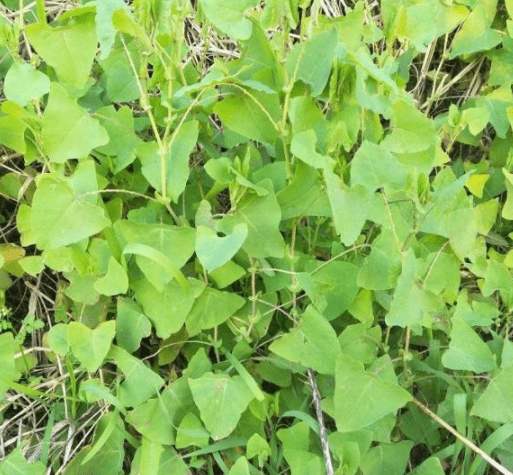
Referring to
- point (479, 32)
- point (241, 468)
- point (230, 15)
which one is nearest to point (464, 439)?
point (241, 468)

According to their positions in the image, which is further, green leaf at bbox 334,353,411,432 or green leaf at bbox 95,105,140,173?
green leaf at bbox 95,105,140,173

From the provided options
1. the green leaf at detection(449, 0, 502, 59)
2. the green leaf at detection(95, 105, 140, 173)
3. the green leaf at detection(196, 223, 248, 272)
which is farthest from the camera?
the green leaf at detection(449, 0, 502, 59)

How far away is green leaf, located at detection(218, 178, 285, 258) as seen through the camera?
944mm

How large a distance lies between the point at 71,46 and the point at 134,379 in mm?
468

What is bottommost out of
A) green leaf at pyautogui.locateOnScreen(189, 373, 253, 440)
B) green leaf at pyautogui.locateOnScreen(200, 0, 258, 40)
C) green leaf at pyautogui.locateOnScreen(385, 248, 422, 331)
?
green leaf at pyautogui.locateOnScreen(189, 373, 253, 440)

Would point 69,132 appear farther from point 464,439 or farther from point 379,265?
point 464,439

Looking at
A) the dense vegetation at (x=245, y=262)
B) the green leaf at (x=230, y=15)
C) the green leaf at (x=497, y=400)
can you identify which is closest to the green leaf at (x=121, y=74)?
the dense vegetation at (x=245, y=262)

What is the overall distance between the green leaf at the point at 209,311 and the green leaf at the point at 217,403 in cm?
8

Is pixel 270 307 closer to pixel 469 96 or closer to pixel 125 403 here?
pixel 125 403

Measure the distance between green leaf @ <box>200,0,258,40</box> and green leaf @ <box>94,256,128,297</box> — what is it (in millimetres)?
341

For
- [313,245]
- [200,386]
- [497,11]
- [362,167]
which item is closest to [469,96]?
[497,11]

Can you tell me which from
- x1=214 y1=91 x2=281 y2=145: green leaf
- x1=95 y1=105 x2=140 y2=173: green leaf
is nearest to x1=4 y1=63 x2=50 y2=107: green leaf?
x1=95 y1=105 x2=140 y2=173: green leaf

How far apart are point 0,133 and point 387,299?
Result: 61cm

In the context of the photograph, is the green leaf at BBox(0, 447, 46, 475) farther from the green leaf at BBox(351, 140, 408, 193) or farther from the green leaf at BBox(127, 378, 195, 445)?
the green leaf at BBox(351, 140, 408, 193)
